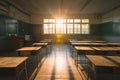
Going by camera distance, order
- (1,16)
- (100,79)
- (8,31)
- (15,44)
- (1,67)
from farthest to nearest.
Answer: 1. (15,44)
2. (8,31)
3. (1,16)
4. (100,79)
5. (1,67)

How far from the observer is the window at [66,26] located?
1416cm

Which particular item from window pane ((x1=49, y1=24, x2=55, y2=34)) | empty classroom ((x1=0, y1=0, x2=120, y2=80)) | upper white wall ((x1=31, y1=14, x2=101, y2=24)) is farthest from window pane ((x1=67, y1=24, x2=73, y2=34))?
window pane ((x1=49, y1=24, x2=55, y2=34))

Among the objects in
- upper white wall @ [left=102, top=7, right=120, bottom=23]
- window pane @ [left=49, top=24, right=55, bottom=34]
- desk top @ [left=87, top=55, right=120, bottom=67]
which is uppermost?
upper white wall @ [left=102, top=7, right=120, bottom=23]

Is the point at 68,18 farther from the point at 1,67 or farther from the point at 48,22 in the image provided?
the point at 1,67

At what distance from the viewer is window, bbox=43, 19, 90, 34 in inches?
558

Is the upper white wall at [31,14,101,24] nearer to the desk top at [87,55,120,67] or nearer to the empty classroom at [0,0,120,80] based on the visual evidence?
the empty classroom at [0,0,120,80]

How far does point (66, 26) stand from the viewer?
14.3m

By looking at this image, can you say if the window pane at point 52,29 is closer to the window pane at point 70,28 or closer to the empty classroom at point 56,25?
the empty classroom at point 56,25

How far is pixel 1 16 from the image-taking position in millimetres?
6996

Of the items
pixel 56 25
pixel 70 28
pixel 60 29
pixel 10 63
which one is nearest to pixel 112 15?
pixel 70 28

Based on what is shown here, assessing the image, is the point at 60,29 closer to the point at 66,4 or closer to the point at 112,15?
the point at 112,15

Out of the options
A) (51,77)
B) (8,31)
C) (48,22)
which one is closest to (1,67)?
(51,77)

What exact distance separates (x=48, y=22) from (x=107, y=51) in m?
11.2

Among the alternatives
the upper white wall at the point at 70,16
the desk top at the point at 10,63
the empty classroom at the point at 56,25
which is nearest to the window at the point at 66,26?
the empty classroom at the point at 56,25
